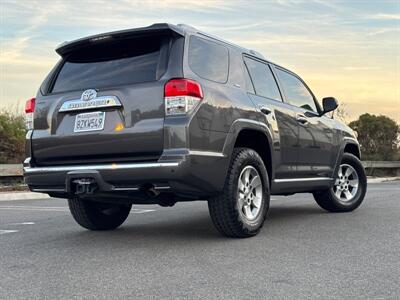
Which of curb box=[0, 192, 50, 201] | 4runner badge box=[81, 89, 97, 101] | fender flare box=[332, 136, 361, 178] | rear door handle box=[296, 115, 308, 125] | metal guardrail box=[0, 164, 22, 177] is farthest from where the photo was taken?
metal guardrail box=[0, 164, 22, 177]

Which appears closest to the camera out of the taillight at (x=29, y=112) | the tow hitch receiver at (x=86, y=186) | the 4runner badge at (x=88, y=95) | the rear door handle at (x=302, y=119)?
the tow hitch receiver at (x=86, y=186)

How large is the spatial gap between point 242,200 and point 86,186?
5.03 feet

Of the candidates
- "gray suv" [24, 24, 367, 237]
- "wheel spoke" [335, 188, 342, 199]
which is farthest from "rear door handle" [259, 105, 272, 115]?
"wheel spoke" [335, 188, 342, 199]

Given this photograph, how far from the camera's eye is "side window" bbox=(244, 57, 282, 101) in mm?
6137

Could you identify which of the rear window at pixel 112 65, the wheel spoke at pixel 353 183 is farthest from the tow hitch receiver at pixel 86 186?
the wheel spoke at pixel 353 183

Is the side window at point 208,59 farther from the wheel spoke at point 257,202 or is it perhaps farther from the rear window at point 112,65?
the wheel spoke at point 257,202

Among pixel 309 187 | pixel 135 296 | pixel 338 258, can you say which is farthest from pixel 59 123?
pixel 309 187

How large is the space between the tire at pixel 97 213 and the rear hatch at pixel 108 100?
953mm

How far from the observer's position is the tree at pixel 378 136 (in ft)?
98.3

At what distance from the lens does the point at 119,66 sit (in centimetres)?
526

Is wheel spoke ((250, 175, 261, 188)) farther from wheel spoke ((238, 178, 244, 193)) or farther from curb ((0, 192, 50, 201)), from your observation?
curb ((0, 192, 50, 201))

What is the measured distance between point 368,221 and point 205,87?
10.1 feet

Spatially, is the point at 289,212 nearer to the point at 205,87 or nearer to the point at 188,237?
the point at 188,237

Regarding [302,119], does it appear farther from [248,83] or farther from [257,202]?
[257,202]
